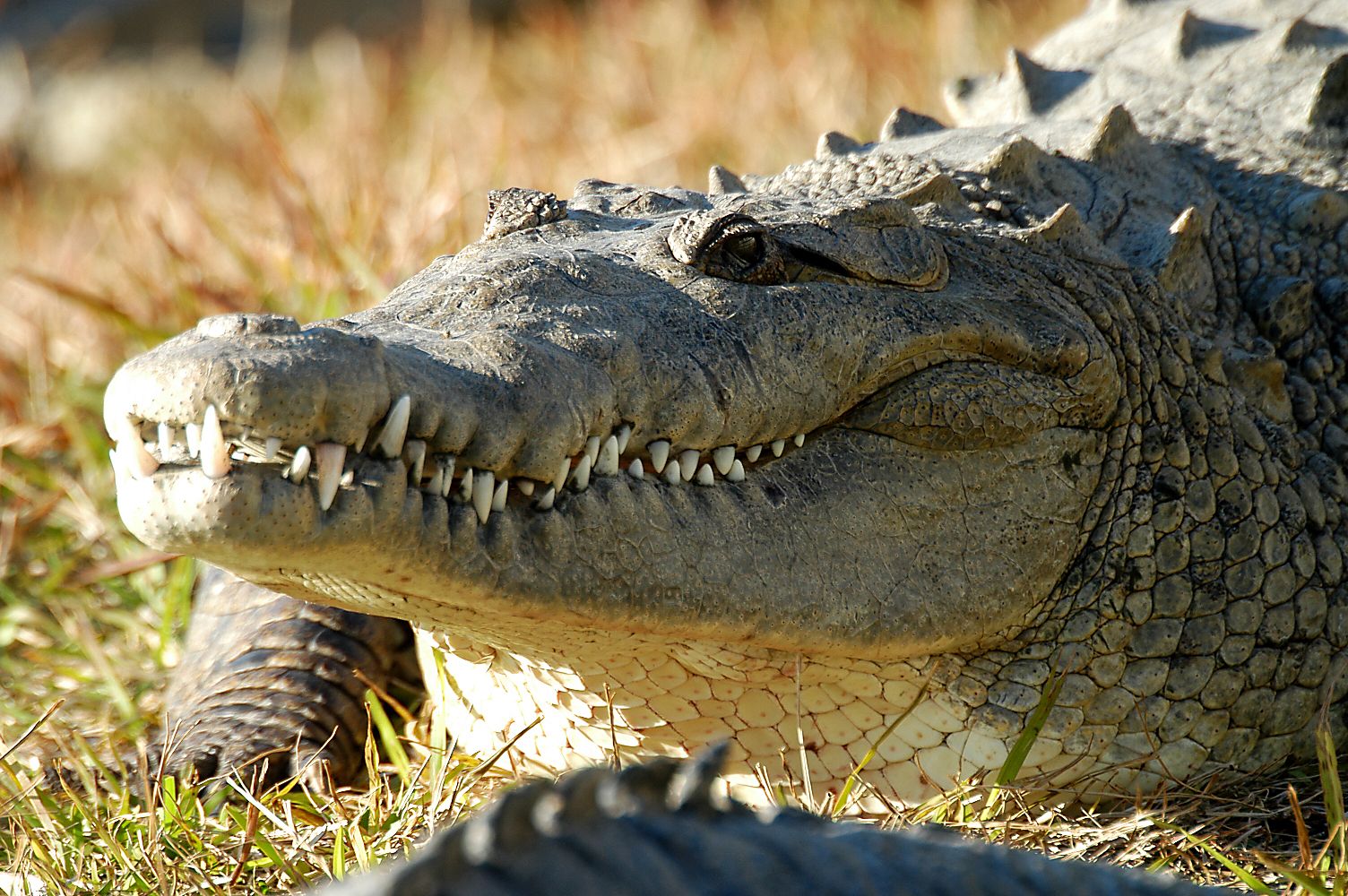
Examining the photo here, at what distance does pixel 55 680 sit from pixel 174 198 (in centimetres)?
308

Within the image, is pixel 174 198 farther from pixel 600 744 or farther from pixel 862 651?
pixel 862 651

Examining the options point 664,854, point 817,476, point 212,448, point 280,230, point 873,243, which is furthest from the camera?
point 280,230

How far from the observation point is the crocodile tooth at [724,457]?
2072 millimetres

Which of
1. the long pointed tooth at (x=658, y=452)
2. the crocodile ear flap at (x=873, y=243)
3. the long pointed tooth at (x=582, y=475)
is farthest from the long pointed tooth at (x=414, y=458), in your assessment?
the crocodile ear flap at (x=873, y=243)

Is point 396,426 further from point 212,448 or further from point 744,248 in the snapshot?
point 744,248

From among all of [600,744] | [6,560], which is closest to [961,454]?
[600,744]

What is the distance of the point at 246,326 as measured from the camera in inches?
65.3

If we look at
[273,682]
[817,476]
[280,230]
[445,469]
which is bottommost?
[273,682]

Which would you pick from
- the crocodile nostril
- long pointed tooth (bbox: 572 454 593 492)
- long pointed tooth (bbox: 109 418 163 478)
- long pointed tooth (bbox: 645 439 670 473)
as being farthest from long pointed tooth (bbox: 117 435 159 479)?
long pointed tooth (bbox: 645 439 670 473)

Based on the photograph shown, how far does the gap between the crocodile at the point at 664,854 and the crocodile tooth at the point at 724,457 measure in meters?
0.75

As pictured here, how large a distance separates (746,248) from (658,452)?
442 mm

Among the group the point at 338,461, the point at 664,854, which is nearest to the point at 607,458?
the point at 338,461

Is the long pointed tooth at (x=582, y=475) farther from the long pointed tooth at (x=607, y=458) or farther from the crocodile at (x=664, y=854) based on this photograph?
the crocodile at (x=664, y=854)

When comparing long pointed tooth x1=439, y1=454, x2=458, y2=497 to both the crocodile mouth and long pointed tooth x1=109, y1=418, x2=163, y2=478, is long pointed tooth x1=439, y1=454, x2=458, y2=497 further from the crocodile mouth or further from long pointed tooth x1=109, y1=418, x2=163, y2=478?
long pointed tooth x1=109, y1=418, x2=163, y2=478
